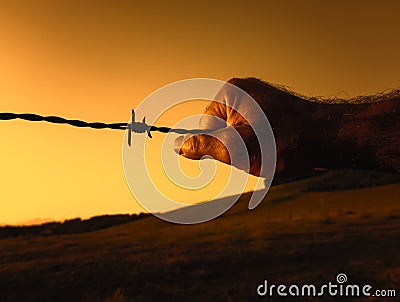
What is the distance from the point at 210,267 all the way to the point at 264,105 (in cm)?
1541

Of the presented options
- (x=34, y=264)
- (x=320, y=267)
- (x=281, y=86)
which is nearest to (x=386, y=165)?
(x=281, y=86)

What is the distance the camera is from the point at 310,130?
2.70 meters

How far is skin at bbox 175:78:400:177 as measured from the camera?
2.61 meters

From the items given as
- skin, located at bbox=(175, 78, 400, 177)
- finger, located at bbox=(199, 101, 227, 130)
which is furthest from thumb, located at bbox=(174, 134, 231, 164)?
finger, located at bbox=(199, 101, 227, 130)

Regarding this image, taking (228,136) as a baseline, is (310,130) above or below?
above

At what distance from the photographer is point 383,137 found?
265 centimetres

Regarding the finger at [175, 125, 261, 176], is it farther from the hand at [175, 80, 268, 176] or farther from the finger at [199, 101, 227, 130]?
the finger at [199, 101, 227, 130]

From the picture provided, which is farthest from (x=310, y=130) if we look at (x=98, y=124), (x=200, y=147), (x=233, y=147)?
A: (x=98, y=124)

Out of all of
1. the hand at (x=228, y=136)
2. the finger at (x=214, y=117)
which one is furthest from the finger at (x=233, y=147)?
the finger at (x=214, y=117)

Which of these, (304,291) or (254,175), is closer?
(254,175)

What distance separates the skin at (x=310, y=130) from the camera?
2613 millimetres

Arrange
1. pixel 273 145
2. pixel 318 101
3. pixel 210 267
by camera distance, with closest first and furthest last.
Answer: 1. pixel 273 145
2. pixel 318 101
3. pixel 210 267

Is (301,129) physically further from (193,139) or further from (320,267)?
(320,267)

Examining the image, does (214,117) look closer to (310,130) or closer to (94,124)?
(310,130)
